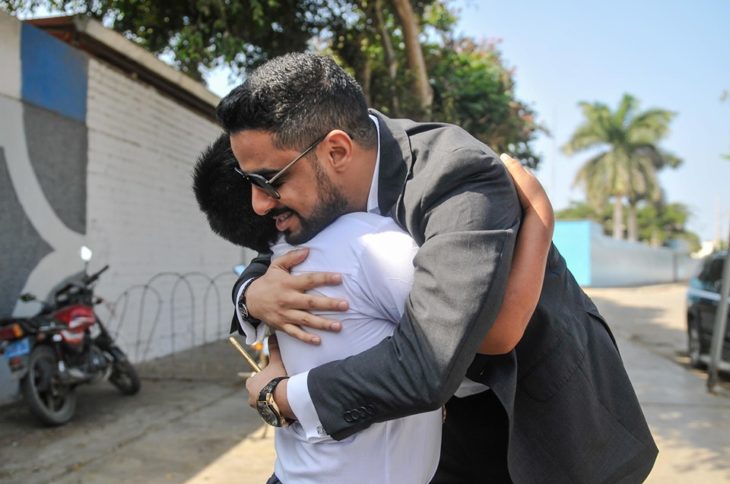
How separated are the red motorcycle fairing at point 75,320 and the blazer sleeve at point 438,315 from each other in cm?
474

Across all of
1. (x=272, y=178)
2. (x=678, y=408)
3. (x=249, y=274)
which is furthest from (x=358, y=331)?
(x=678, y=408)

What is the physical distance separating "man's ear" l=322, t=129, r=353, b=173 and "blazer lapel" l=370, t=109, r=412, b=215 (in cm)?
8

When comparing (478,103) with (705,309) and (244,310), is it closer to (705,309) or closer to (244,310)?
(705,309)

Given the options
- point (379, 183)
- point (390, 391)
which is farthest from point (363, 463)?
point (379, 183)

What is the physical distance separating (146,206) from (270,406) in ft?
23.8

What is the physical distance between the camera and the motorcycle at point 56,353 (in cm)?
506

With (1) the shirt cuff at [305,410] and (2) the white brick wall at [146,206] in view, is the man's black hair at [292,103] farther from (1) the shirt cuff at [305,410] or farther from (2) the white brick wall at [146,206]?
(2) the white brick wall at [146,206]

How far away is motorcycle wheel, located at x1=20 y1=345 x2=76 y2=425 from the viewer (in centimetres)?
505

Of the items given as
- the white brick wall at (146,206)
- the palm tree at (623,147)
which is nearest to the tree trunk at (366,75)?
the white brick wall at (146,206)

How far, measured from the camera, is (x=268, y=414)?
135 centimetres

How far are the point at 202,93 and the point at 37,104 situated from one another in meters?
2.98

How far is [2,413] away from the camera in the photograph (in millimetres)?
5555

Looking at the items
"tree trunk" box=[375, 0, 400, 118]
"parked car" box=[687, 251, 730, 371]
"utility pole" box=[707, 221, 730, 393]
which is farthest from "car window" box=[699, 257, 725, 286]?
"tree trunk" box=[375, 0, 400, 118]

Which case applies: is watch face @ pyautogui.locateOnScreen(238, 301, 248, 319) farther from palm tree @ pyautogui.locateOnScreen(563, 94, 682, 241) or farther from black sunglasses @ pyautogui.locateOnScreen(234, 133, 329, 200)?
palm tree @ pyautogui.locateOnScreen(563, 94, 682, 241)
